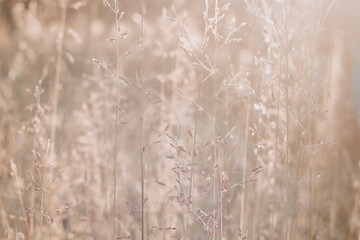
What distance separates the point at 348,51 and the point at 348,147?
761 millimetres

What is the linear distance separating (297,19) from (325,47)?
5.31 ft

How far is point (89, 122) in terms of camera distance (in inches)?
80.1

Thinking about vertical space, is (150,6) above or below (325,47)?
above

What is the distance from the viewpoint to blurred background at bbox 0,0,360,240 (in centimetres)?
127

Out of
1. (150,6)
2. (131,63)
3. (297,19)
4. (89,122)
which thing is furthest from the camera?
(150,6)

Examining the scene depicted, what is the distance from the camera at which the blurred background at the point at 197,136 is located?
127cm

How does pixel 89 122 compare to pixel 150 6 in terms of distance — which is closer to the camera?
pixel 89 122

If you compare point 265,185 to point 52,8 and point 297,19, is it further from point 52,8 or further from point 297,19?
point 52,8

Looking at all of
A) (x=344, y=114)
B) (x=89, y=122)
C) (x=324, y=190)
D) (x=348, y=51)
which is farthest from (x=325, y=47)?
(x=89, y=122)

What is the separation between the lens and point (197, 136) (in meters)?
2.71

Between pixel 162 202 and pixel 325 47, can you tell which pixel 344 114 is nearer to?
pixel 325 47

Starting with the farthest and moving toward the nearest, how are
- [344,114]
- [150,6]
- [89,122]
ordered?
[150,6]
[344,114]
[89,122]

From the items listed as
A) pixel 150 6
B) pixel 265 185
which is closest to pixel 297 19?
pixel 265 185

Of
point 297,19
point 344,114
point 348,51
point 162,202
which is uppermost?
point 348,51
